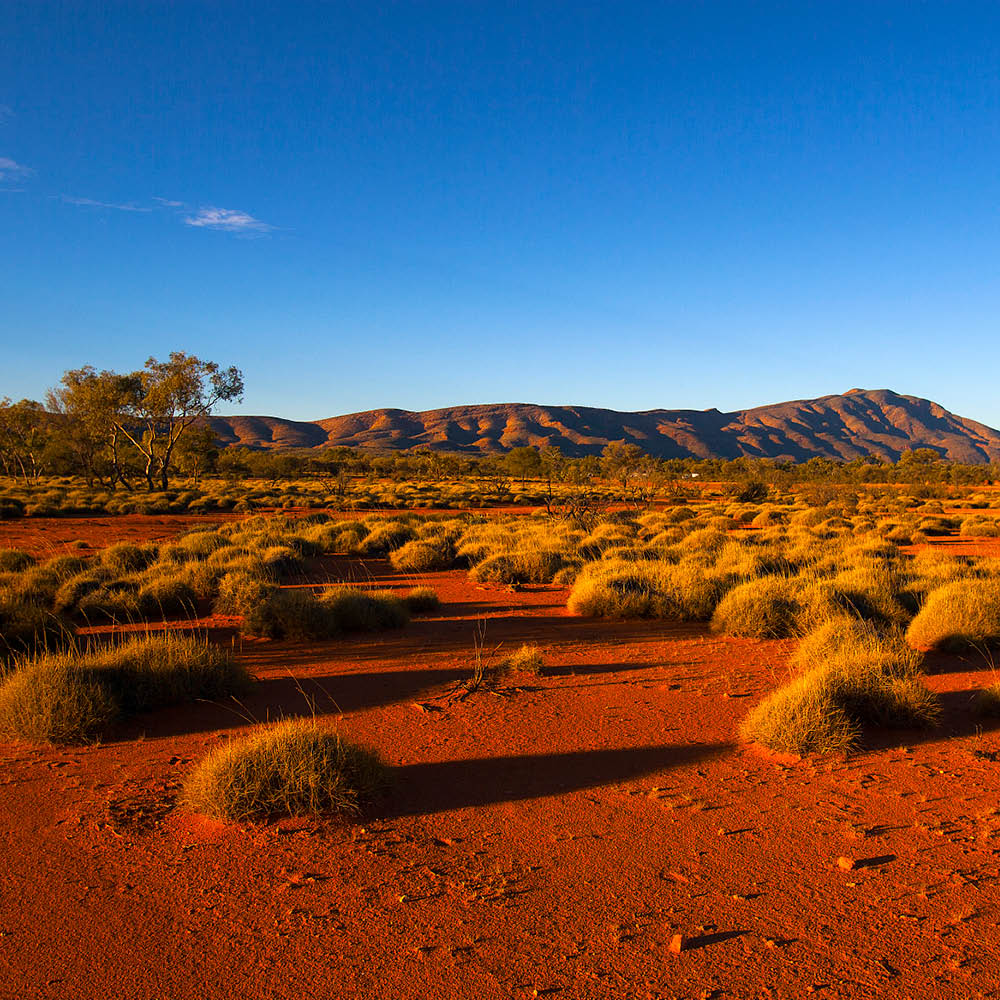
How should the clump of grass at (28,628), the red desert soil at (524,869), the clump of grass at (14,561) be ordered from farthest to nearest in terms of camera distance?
the clump of grass at (14,561), the clump of grass at (28,628), the red desert soil at (524,869)

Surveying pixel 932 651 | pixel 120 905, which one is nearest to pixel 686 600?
pixel 932 651

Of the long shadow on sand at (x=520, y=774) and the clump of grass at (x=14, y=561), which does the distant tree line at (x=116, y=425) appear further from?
the long shadow on sand at (x=520, y=774)

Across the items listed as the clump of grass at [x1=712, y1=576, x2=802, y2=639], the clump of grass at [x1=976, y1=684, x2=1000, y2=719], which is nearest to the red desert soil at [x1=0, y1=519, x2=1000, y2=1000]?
the clump of grass at [x1=976, y1=684, x2=1000, y2=719]

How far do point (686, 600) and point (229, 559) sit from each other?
10.1 m

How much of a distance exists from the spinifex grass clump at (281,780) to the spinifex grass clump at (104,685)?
199cm

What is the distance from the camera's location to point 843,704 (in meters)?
6.47

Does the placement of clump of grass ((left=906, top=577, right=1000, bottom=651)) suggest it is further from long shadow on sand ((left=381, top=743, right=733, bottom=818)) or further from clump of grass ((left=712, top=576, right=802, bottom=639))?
long shadow on sand ((left=381, top=743, right=733, bottom=818))

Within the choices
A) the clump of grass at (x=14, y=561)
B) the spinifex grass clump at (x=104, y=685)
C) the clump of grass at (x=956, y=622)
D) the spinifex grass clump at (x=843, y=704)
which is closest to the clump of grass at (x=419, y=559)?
the clump of grass at (x=14, y=561)

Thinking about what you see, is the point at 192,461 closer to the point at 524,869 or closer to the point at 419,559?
the point at 419,559

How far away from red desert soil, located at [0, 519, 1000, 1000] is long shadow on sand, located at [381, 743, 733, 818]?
0.03m

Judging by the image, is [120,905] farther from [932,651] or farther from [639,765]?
[932,651]

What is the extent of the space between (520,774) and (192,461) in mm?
66635

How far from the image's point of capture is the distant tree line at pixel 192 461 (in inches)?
1901

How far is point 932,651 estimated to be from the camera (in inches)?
373
